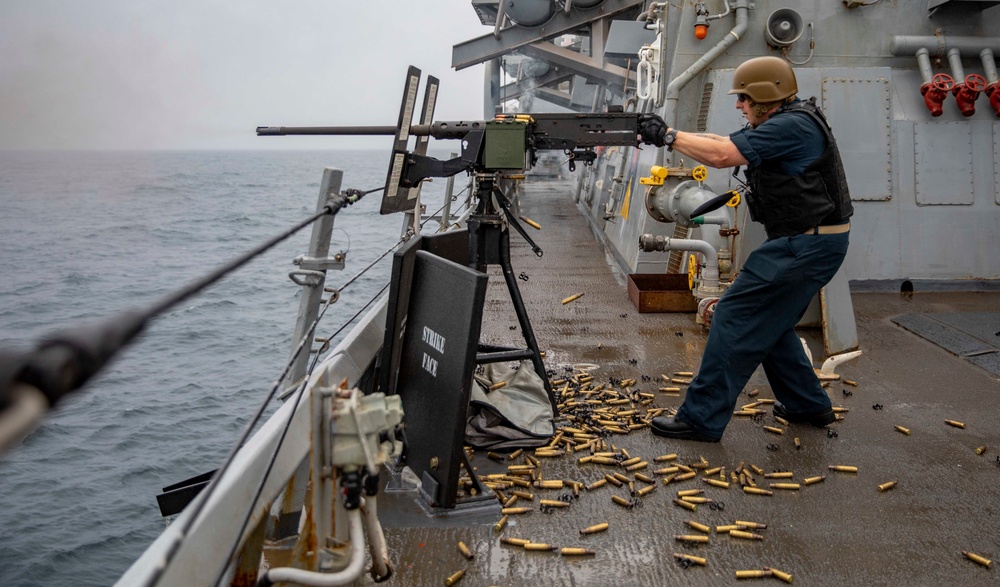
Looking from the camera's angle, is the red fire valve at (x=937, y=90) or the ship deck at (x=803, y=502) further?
the red fire valve at (x=937, y=90)

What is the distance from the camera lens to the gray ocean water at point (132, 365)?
28.2 feet

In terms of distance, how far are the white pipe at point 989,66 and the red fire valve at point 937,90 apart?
0.37 m

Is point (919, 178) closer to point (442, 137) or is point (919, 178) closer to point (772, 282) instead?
point (772, 282)

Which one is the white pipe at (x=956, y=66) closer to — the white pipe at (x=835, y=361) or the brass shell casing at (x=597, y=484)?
the white pipe at (x=835, y=361)

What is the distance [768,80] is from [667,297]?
371 cm

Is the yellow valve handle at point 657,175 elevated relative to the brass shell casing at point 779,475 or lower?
elevated

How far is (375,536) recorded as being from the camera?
263cm

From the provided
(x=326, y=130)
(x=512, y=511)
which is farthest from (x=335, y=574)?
(x=326, y=130)

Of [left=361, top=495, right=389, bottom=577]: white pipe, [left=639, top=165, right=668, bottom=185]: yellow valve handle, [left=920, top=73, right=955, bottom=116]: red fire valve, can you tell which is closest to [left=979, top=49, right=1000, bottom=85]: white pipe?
[left=920, top=73, right=955, bottom=116]: red fire valve

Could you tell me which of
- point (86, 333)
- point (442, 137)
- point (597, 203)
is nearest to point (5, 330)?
point (597, 203)

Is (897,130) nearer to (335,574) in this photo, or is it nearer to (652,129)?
(652,129)

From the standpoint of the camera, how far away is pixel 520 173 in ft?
16.6

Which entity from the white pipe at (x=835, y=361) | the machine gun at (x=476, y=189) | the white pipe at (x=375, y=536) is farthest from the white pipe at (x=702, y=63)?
the white pipe at (x=375, y=536)

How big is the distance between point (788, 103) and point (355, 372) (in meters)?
2.64
